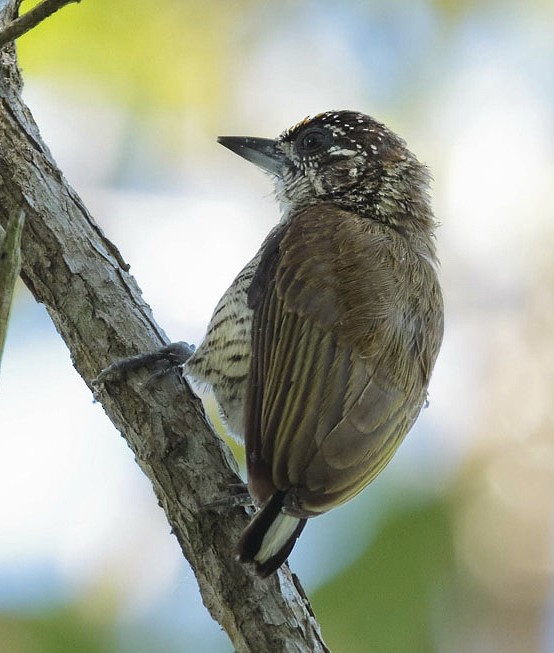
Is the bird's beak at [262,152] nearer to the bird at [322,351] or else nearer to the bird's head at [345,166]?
the bird's head at [345,166]

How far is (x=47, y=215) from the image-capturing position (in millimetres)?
3328

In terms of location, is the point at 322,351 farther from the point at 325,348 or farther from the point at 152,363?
the point at 152,363

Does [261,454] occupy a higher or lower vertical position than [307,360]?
lower

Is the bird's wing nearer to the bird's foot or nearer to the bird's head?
the bird's foot

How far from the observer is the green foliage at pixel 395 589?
463cm

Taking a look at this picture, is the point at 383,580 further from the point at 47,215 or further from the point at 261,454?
the point at 47,215

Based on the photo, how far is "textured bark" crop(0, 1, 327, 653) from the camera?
297cm

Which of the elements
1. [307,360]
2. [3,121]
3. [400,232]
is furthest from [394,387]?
[3,121]

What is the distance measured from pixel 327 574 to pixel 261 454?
1932mm

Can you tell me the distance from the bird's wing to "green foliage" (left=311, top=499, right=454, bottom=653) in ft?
4.61

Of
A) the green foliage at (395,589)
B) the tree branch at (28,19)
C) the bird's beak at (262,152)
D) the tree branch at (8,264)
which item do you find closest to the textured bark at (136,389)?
the tree branch at (28,19)

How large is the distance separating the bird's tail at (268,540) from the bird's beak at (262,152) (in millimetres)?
2023

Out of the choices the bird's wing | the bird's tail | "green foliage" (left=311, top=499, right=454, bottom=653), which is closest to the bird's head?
the bird's wing

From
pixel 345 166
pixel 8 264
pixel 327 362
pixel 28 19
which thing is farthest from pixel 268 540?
pixel 345 166
